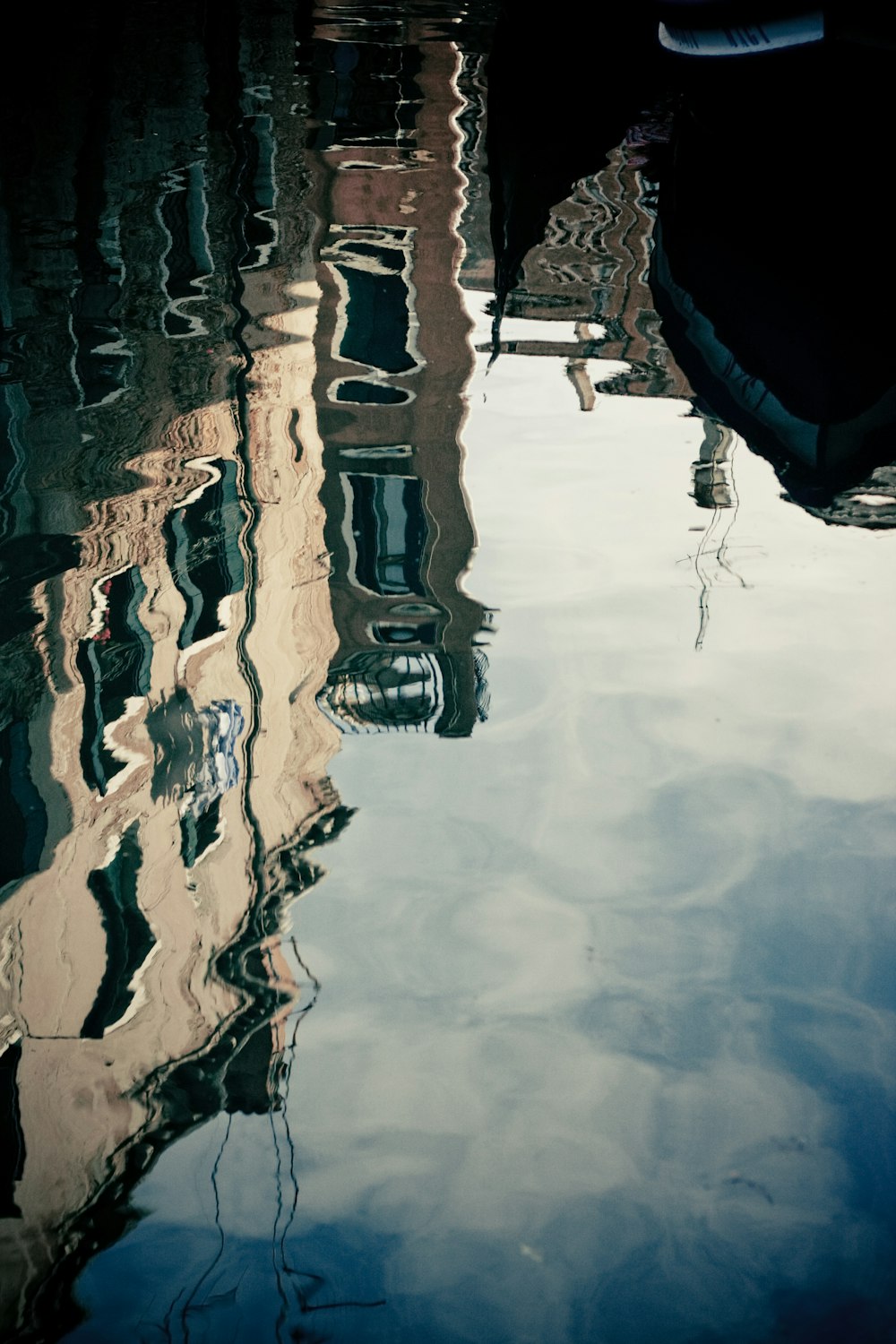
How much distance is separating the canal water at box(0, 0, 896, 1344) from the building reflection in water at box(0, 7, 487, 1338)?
0.01m

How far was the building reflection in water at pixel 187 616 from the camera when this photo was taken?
1.98 meters

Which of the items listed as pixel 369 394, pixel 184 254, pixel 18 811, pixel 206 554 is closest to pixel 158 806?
pixel 18 811

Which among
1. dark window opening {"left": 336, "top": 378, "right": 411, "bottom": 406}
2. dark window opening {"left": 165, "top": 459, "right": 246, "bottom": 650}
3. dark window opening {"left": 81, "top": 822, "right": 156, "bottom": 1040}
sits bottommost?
dark window opening {"left": 81, "top": 822, "right": 156, "bottom": 1040}

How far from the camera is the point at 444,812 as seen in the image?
2475mm

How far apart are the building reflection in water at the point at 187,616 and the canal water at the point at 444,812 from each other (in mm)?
12

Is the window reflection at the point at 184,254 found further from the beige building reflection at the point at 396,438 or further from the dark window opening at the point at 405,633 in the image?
the dark window opening at the point at 405,633

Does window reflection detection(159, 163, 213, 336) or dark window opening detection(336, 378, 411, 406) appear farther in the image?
window reflection detection(159, 163, 213, 336)

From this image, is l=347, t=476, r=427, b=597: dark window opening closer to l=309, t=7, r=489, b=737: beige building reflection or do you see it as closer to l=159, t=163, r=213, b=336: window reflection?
l=309, t=7, r=489, b=737: beige building reflection

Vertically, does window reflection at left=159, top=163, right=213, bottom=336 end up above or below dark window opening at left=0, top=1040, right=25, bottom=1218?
above

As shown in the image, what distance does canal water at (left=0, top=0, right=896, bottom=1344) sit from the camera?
1.70 meters

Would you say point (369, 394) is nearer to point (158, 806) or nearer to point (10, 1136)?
point (158, 806)

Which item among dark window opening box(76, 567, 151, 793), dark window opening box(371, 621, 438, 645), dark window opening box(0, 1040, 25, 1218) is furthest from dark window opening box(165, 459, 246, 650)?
dark window opening box(0, 1040, 25, 1218)

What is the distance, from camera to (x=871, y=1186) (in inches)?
68.3

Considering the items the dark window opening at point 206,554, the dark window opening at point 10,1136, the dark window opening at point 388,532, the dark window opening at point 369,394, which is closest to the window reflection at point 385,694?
the dark window opening at point 388,532
